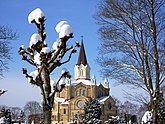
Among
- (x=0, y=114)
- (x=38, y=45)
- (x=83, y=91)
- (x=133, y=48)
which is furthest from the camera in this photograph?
(x=83, y=91)

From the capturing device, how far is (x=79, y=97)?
260ft

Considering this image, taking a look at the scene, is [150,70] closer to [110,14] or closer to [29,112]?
[110,14]

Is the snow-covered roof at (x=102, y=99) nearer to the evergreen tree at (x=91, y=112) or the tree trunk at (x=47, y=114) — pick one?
the evergreen tree at (x=91, y=112)

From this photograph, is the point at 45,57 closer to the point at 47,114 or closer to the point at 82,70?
the point at 47,114

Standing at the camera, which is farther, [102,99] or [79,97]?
[102,99]

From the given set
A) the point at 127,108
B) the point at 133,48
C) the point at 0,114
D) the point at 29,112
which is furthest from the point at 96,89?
the point at 133,48

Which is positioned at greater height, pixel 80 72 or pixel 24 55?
pixel 80 72

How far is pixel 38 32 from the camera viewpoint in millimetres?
8547

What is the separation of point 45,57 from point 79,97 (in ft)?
236

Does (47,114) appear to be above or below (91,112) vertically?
below

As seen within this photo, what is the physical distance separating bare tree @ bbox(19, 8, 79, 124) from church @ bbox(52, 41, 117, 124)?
67598 millimetres

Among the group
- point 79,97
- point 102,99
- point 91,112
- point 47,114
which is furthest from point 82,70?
point 47,114

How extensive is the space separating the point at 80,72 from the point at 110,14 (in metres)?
70.5

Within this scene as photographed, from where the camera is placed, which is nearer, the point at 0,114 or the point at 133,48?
the point at 133,48
